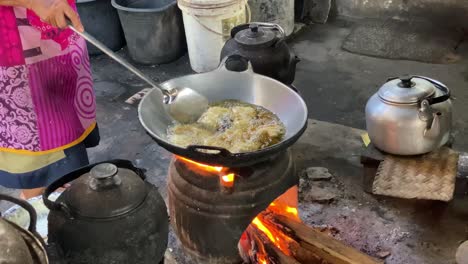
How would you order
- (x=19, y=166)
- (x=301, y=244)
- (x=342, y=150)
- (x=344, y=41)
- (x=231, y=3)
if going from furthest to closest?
(x=344, y=41) < (x=231, y=3) < (x=342, y=150) < (x=19, y=166) < (x=301, y=244)

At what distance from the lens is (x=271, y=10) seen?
510cm

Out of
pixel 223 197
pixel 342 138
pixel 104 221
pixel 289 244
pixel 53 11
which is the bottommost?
pixel 342 138

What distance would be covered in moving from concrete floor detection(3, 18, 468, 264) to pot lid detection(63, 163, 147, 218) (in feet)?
2.95

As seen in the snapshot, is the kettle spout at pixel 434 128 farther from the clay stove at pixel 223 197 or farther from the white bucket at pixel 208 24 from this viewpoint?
the white bucket at pixel 208 24

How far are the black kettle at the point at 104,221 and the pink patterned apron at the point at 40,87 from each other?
2.40 feet

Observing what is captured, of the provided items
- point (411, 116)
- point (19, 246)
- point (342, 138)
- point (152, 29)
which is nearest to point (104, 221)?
point (19, 246)

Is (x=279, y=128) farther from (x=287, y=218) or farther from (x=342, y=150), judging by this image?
(x=342, y=150)

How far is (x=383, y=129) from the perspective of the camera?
9.35ft

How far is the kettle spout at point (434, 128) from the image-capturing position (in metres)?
2.75

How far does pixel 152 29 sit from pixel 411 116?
114 inches

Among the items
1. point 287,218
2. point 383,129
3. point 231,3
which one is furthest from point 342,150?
point 231,3

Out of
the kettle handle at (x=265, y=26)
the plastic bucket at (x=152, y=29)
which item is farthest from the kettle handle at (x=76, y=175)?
the plastic bucket at (x=152, y=29)

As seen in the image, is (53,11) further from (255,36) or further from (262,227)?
(262,227)

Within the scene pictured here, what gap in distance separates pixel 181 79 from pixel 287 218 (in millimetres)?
828
